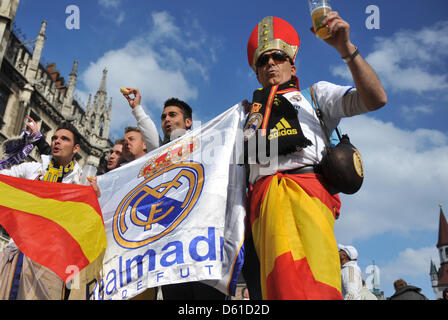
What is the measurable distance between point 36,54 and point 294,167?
2465 cm

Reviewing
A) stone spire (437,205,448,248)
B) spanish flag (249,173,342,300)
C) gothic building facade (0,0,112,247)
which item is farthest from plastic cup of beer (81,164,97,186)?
stone spire (437,205,448,248)

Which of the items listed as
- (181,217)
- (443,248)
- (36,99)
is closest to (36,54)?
(36,99)

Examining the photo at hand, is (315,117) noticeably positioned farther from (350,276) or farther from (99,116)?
(99,116)

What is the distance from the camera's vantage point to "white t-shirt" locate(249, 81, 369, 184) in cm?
233

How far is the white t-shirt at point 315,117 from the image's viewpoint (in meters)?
2.33

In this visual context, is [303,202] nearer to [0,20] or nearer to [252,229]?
[252,229]

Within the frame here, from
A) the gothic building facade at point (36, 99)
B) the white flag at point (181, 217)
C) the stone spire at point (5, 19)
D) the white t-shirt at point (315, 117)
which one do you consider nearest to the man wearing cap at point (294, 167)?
the white t-shirt at point (315, 117)

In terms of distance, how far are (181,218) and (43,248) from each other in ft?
3.58

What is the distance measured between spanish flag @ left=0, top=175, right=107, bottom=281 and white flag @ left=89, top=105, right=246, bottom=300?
16 centimetres

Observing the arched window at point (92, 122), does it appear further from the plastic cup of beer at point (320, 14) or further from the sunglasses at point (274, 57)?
the plastic cup of beer at point (320, 14)

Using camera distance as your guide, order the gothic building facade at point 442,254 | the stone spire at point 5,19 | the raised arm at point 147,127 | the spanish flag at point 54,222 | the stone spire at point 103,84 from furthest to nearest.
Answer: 1. the gothic building facade at point 442,254
2. the stone spire at point 103,84
3. the stone spire at point 5,19
4. the raised arm at point 147,127
5. the spanish flag at point 54,222

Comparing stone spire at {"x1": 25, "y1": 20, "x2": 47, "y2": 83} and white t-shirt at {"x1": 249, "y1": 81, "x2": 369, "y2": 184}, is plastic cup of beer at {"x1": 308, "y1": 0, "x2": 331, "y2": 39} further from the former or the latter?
stone spire at {"x1": 25, "y1": 20, "x2": 47, "y2": 83}
